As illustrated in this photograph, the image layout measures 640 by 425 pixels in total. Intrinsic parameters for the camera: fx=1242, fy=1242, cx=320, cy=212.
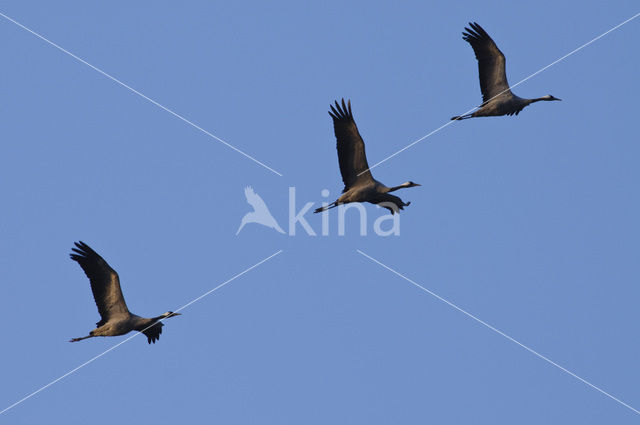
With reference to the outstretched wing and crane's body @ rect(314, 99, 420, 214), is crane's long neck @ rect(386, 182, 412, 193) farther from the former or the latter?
the outstretched wing

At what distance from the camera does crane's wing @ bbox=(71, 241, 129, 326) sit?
3053 cm

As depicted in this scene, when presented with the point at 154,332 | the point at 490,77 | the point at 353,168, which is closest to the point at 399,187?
the point at 353,168

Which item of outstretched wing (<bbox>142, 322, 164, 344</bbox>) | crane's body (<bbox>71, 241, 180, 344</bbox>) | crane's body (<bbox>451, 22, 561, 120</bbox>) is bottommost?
outstretched wing (<bbox>142, 322, 164, 344</bbox>)

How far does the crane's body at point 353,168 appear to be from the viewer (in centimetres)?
3034

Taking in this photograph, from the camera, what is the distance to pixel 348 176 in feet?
103

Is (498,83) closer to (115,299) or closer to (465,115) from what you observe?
(465,115)

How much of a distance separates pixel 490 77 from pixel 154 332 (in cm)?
1097

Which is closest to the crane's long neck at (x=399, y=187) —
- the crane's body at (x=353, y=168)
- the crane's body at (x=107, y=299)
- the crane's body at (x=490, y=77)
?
the crane's body at (x=353, y=168)

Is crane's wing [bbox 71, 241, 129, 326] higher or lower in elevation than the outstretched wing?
higher

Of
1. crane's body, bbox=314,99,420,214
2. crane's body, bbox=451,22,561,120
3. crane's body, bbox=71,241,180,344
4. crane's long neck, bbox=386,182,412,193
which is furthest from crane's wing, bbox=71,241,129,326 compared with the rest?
crane's body, bbox=451,22,561,120

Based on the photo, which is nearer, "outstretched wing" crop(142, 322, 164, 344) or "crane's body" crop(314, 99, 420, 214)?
"crane's body" crop(314, 99, 420, 214)

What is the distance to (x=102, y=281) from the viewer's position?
30.8 m

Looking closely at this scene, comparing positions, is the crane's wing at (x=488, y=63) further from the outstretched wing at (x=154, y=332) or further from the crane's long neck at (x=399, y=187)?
the outstretched wing at (x=154, y=332)

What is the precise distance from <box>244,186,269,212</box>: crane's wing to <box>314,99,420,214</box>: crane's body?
417cm
